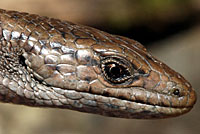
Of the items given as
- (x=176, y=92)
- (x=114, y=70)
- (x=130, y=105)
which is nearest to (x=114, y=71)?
(x=114, y=70)

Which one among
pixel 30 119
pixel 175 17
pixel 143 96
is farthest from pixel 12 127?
pixel 143 96

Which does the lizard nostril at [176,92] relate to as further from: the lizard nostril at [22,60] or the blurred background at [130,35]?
the blurred background at [130,35]

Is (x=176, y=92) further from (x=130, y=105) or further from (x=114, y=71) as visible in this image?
(x=114, y=71)

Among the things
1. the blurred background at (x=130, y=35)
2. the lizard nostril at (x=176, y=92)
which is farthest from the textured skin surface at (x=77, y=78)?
the blurred background at (x=130, y=35)

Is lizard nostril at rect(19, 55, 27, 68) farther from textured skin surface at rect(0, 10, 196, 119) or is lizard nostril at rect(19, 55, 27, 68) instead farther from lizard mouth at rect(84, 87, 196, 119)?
lizard mouth at rect(84, 87, 196, 119)

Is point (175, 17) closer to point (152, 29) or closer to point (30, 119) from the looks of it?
point (152, 29)

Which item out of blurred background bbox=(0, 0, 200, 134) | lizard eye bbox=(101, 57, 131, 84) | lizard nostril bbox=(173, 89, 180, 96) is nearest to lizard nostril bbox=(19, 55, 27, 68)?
lizard eye bbox=(101, 57, 131, 84)
